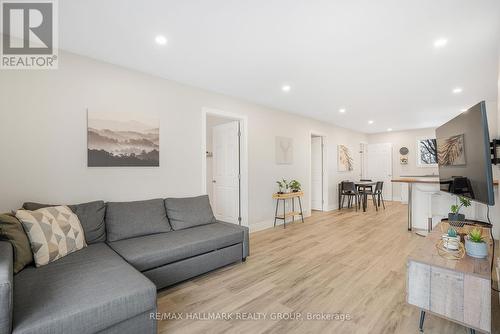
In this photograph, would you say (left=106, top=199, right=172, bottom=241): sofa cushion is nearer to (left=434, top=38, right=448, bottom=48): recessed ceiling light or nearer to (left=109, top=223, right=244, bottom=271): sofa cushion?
(left=109, top=223, right=244, bottom=271): sofa cushion

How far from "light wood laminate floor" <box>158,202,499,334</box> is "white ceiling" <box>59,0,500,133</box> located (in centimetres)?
Answer: 251

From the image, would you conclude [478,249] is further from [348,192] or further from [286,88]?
[348,192]

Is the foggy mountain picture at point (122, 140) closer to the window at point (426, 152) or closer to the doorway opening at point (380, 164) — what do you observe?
the doorway opening at point (380, 164)

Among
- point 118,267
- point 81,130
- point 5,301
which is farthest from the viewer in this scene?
point 81,130

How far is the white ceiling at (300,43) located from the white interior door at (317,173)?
2691 millimetres

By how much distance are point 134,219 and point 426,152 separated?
28.6 feet

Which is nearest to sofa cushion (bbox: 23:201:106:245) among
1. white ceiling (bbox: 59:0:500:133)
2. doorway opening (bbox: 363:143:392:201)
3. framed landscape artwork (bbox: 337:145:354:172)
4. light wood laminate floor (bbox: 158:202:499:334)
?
light wood laminate floor (bbox: 158:202:499:334)

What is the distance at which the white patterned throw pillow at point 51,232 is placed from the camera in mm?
1802

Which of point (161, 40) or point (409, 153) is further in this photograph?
point (409, 153)

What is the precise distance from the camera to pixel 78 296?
4.60ft

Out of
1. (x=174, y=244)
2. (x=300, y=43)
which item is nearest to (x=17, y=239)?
(x=174, y=244)

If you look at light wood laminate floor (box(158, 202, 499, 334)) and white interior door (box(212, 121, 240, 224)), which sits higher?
white interior door (box(212, 121, 240, 224))

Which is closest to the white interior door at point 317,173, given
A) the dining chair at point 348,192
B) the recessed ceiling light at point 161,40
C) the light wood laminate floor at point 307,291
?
the dining chair at point 348,192

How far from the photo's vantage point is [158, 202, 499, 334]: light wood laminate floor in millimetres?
1807
